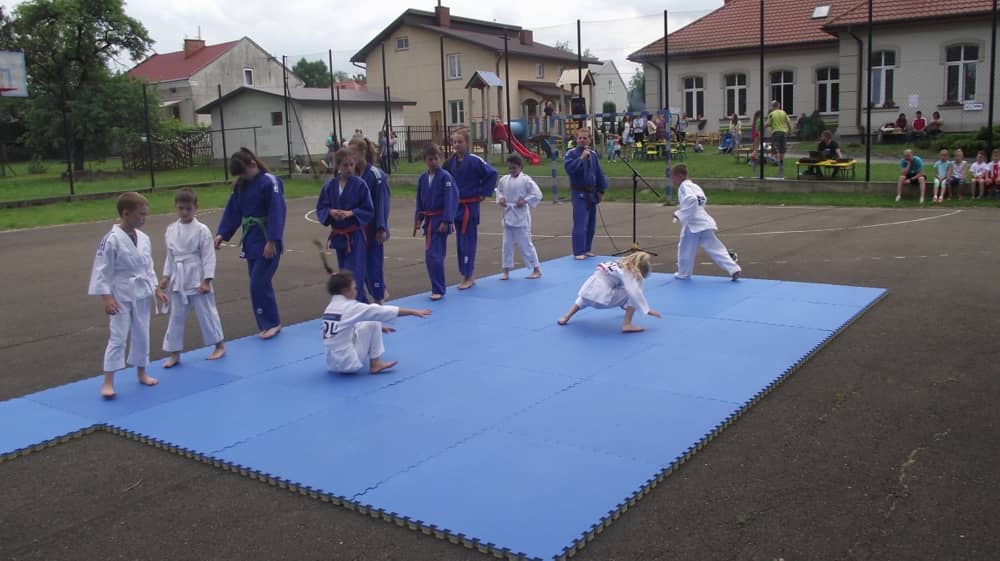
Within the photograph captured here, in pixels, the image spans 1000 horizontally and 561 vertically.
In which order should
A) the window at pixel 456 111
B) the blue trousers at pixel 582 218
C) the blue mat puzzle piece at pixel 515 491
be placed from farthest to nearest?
the window at pixel 456 111 → the blue trousers at pixel 582 218 → the blue mat puzzle piece at pixel 515 491

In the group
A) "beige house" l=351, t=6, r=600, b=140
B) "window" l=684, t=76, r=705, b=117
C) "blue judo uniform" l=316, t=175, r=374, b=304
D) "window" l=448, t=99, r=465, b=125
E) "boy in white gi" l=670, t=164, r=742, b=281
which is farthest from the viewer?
"beige house" l=351, t=6, r=600, b=140

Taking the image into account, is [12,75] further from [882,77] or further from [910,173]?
[882,77]

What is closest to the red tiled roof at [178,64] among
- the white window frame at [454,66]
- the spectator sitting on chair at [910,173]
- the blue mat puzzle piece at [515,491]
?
the white window frame at [454,66]

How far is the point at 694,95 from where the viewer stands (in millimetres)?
31719

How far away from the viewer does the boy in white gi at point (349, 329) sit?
616cm

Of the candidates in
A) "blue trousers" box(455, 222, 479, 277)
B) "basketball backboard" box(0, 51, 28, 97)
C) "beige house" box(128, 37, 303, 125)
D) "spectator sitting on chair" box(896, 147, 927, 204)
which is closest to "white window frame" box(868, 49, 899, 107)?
"spectator sitting on chair" box(896, 147, 927, 204)

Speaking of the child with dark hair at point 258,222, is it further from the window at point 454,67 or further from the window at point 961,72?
the window at point 454,67

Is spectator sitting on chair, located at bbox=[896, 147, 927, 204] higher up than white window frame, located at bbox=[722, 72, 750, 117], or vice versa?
white window frame, located at bbox=[722, 72, 750, 117]

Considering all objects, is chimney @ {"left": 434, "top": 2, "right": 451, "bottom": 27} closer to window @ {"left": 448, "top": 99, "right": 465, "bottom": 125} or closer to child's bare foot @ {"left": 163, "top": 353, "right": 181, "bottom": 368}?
window @ {"left": 448, "top": 99, "right": 465, "bottom": 125}

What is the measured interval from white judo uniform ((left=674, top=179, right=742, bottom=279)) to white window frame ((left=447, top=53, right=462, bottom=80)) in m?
31.3

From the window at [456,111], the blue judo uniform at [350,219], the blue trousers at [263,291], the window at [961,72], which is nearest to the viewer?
the blue trousers at [263,291]

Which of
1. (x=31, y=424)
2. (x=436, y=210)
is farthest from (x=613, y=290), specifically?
(x=31, y=424)

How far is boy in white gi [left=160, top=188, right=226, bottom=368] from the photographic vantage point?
663 cm

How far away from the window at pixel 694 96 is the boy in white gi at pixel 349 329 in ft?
90.2
